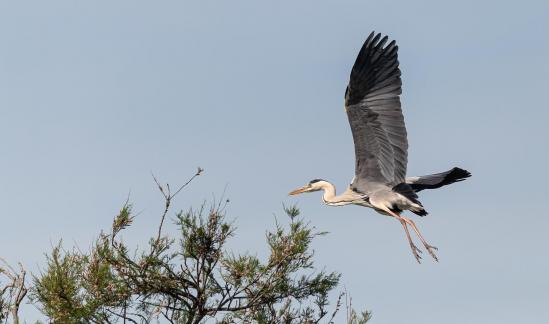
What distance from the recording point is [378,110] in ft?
33.2

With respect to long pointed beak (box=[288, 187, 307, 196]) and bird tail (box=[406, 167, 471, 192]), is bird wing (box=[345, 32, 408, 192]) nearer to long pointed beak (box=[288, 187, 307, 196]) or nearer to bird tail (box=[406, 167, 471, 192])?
bird tail (box=[406, 167, 471, 192])

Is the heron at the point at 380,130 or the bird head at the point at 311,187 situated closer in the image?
the heron at the point at 380,130

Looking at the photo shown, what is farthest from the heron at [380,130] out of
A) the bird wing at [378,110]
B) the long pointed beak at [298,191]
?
the long pointed beak at [298,191]

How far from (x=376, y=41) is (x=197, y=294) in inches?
177

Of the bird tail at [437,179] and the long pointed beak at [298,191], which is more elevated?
the long pointed beak at [298,191]

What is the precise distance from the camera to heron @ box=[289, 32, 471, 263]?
398 inches

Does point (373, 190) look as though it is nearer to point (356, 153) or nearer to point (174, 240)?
point (356, 153)

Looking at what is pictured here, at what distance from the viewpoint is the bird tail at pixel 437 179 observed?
10.9m

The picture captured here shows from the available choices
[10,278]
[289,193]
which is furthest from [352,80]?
[10,278]

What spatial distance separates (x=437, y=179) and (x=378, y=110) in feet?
4.98

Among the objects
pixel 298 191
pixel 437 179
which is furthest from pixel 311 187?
pixel 437 179

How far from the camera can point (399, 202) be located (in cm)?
1029

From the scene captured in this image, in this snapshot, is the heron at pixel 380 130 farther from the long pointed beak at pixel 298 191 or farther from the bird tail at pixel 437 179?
the long pointed beak at pixel 298 191

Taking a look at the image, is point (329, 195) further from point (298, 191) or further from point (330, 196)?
point (298, 191)
